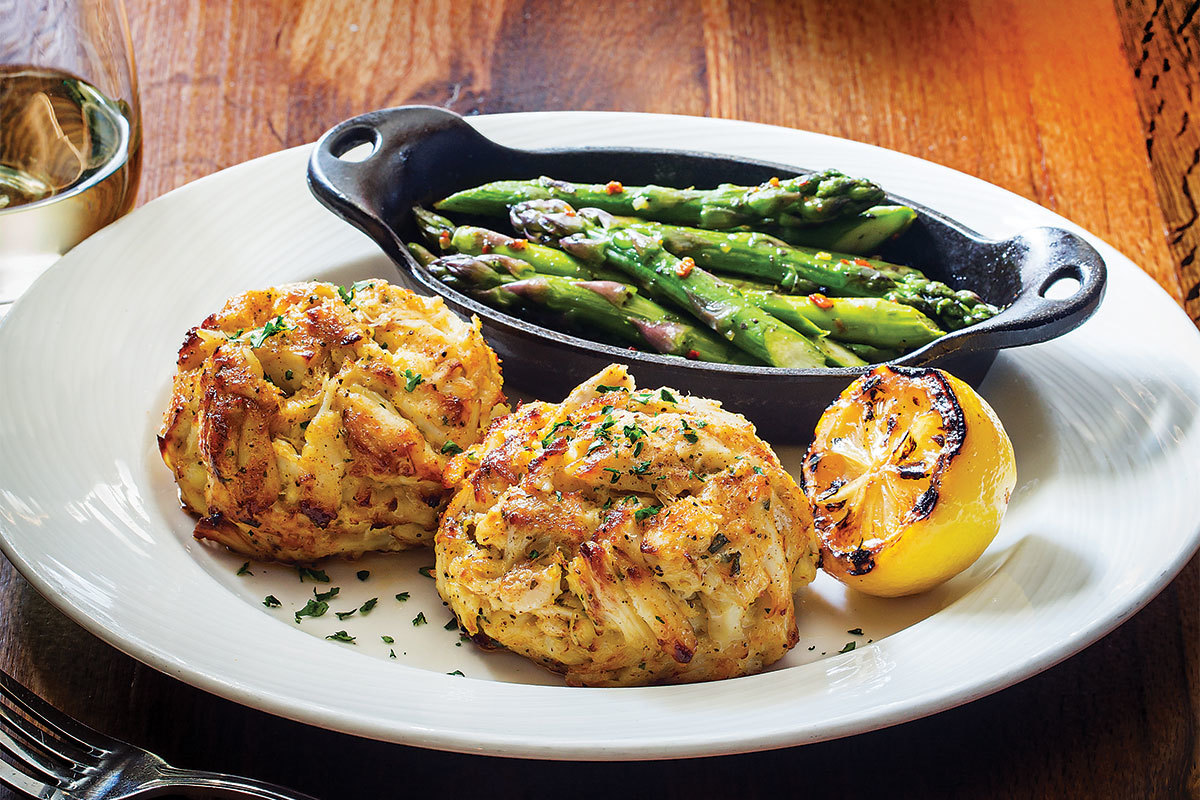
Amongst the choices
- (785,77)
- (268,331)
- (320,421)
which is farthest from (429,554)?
(785,77)

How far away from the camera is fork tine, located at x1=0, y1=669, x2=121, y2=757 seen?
8.06 ft

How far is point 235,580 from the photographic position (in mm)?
2943

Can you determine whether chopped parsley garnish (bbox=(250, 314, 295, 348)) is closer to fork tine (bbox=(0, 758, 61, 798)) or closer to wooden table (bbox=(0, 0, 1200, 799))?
wooden table (bbox=(0, 0, 1200, 799))

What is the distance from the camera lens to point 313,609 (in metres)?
2.89

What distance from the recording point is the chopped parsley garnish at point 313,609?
9.45 ft

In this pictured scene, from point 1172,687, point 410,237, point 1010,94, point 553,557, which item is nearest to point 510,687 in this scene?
point 553,557

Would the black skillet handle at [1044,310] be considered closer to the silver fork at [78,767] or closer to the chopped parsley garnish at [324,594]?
the chopped parsley garnish at [324,594]

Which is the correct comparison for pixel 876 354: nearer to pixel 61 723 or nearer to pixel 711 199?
pixel 711 199

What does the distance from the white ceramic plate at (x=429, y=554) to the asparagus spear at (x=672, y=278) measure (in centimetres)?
36

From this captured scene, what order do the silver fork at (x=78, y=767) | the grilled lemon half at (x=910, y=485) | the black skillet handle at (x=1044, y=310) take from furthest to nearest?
the black skillet handle at (x=1044, y=310) < the grilled lemon half at (x=910, y=485) < the silver fork at (x=78, y=767)

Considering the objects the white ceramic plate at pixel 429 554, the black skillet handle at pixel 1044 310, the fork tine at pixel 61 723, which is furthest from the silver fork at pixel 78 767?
the black skillet handle at pixel 1044 310

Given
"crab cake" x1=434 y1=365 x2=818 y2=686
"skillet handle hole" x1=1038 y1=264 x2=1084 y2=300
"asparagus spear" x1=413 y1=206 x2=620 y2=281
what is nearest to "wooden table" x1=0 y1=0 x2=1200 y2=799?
"skillet handle hole" x1=1038 y1=264 x2=1084 y2=300

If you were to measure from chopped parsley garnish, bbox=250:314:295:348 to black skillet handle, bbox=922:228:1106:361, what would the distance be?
1.66 meters

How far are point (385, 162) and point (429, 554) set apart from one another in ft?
4.85
